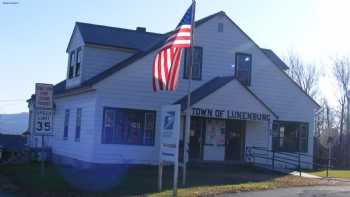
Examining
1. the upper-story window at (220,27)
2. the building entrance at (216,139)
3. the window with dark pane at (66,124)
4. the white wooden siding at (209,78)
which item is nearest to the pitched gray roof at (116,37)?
the white wooden siding at (209,78)

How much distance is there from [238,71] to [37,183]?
43.8 feet

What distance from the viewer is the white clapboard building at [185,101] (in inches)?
1038

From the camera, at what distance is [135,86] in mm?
26562

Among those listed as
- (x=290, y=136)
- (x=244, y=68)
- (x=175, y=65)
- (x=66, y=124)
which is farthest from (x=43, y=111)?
(x=290, y=136)

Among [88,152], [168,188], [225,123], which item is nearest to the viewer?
[168,188]

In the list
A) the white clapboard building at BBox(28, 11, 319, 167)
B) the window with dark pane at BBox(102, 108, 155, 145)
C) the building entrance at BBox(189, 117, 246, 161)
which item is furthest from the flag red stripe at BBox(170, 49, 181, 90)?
the building entrance at BBox(189, 117, 246, 161)

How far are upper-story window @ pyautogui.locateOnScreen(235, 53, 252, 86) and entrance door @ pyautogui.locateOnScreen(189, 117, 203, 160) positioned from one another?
302 centimetres

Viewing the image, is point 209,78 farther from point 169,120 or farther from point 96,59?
point 169,120

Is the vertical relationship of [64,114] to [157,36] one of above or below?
below

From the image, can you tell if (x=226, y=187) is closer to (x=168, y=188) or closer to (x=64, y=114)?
(x=168, y=188)

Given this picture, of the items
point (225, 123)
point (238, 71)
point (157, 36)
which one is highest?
point (157, 36)

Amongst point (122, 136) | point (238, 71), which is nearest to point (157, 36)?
point (238, 71)

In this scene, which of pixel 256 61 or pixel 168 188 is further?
pixel 256 61

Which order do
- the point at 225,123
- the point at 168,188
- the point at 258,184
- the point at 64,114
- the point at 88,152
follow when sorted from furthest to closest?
the point at 64,114
the point at 225,123
the point at 88,152
the point at 258,184
the point at 168,188
